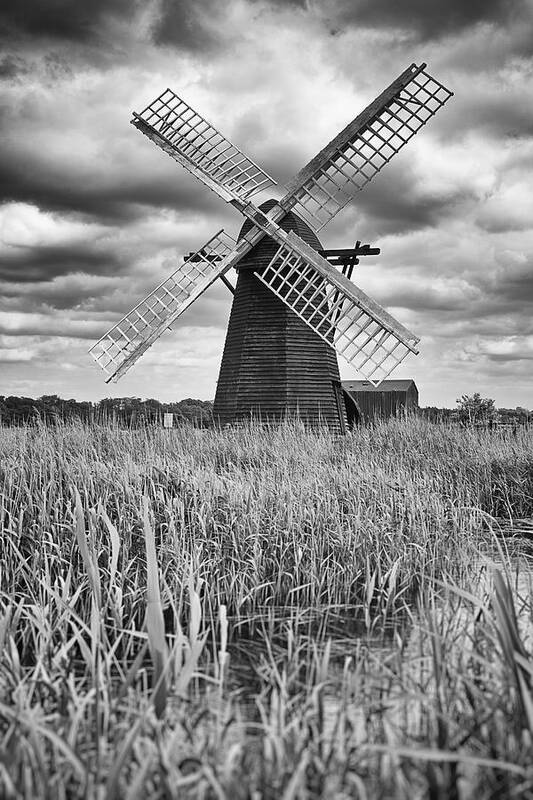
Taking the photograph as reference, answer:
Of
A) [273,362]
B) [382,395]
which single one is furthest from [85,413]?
[382,395]

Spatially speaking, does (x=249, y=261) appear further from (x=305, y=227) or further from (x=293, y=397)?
(x=293, y=397)

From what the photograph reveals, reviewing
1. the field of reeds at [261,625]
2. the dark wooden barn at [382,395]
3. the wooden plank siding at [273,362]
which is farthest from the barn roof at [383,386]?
the field of reeds at [261,625]

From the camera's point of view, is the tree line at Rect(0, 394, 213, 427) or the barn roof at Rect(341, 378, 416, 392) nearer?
the tree line at Rect(0, 394, 213, 427)

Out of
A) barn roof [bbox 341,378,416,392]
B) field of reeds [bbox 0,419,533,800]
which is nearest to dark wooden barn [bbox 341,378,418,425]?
barn roof [bbox 341,378,416,392]

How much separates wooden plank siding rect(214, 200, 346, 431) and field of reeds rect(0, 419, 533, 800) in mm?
3926

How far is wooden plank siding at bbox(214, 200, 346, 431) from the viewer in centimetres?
1652

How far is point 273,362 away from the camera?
54.5 feet

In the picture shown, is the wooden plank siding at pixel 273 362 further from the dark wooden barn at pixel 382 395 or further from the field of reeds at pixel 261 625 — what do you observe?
the dark wooden barn at pixel 382 395

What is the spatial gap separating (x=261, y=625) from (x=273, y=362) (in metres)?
12.0

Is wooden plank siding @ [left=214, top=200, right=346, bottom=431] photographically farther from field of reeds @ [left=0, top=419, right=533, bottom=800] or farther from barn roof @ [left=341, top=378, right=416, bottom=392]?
barn roof @ [left=341, top=378, right=416, bottom=392]

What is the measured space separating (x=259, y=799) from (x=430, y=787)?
46 cm

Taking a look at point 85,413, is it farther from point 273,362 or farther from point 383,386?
point 383,386

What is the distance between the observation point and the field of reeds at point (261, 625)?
2133 millimetres

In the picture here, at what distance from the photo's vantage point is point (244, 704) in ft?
10.8
